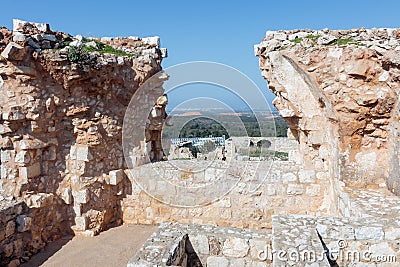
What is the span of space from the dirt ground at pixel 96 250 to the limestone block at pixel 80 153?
52.0 inches

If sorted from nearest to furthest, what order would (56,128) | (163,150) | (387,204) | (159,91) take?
(387,204)
(56,128)
(159,91)
(163,150)

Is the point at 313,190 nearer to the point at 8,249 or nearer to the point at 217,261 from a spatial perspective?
the point at 217,261

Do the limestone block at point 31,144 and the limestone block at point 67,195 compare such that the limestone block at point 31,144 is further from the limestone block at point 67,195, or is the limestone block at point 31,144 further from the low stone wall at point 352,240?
the low stone wall at point 352,240

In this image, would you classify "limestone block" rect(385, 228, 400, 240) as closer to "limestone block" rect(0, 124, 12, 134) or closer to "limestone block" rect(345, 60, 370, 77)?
"limestone block" rect(345, 60, 370, 77)

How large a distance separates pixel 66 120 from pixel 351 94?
14.8 ft

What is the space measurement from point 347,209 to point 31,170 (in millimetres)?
4631

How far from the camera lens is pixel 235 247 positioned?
3482mm

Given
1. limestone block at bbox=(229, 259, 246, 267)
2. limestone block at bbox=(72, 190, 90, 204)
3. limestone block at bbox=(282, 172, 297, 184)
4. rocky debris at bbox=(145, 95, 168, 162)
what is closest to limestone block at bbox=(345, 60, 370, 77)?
limestone block at bbox=(282, 172, 297, 184)

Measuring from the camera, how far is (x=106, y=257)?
466 cm

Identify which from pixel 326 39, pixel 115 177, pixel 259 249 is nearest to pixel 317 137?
pixel 326 39

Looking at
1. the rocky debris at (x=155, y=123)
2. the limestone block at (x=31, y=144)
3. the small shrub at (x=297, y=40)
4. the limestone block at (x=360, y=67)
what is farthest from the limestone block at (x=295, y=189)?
the limestone block at (x=31, y=144)

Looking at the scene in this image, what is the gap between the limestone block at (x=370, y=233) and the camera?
300cm

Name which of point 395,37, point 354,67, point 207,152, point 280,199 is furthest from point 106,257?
point 207,152

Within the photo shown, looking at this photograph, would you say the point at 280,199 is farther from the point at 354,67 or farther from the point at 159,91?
the point at 159,91
